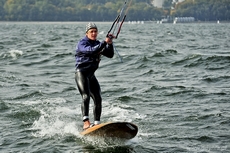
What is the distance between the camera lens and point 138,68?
1029 inches

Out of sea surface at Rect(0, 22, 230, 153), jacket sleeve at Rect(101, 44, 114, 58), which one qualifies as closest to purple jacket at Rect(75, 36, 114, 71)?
jacket sleeve at Rect(101, 44, 114, 58)

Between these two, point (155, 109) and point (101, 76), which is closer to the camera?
point (155, 109)

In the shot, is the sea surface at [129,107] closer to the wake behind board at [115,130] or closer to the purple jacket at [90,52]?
the wake behind board at [115,130]

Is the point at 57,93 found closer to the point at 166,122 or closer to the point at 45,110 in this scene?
the point at 45,110

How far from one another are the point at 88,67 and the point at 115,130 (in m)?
1.57

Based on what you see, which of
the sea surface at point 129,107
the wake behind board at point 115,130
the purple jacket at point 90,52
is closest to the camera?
the wake behind board at point 115,130

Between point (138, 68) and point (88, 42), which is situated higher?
point (88, 42)

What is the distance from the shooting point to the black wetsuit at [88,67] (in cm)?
1138

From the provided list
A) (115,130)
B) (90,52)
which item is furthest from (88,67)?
(115,130)

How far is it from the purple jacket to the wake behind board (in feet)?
4.67

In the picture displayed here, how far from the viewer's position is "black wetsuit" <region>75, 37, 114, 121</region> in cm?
1138

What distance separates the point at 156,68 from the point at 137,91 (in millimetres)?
7181

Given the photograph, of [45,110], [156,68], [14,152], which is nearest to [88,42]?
[14,152]

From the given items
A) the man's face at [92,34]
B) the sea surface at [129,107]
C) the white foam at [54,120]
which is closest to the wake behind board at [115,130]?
the sea surface at [129,107]
